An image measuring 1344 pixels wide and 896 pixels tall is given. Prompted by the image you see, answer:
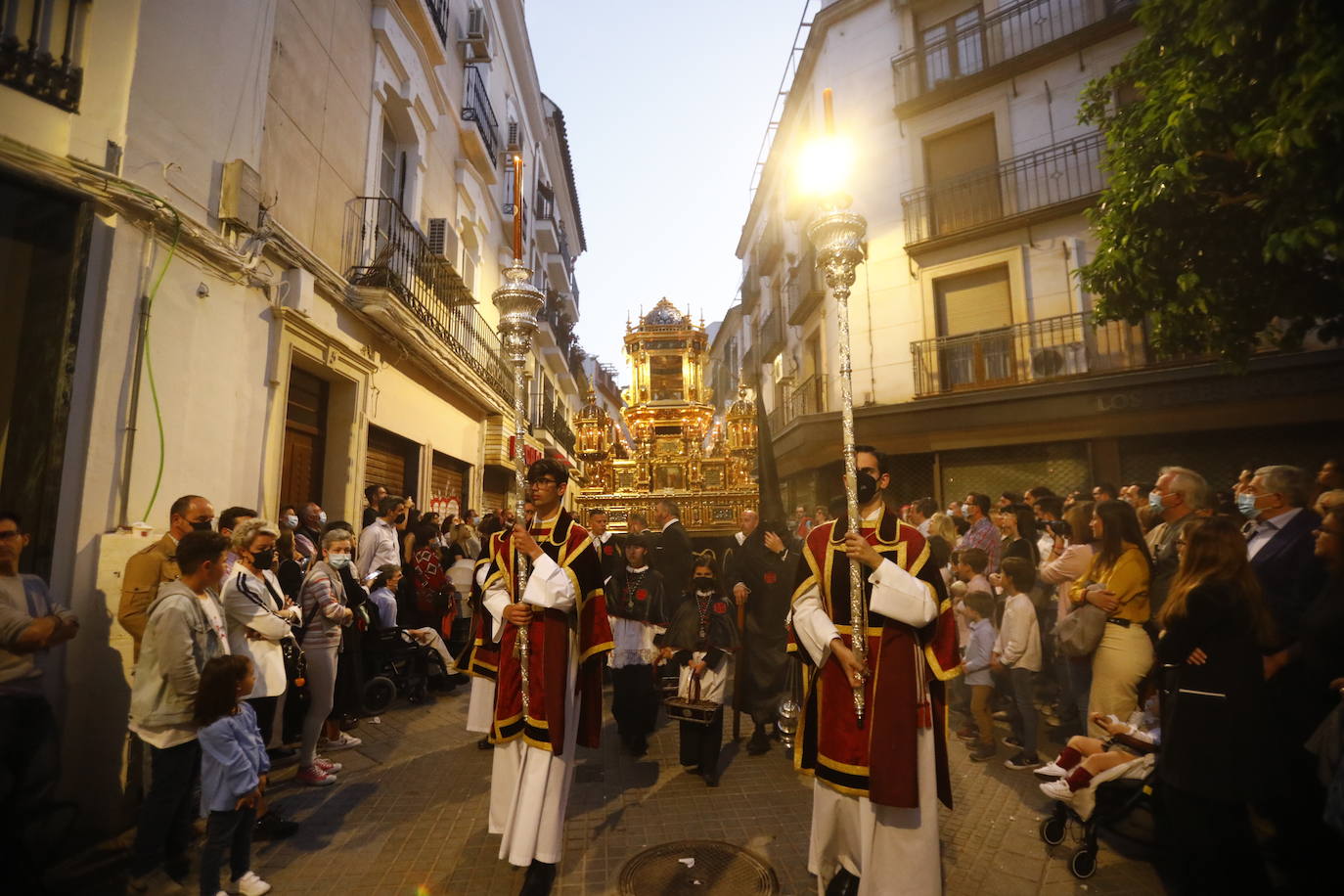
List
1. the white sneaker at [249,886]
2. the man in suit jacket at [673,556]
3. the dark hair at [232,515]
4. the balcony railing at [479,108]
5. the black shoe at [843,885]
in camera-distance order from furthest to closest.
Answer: the balcony railing at [479,108] < the man in suit jacket at [673,556] < the dark hair at [232,515] < the white sneaker at [249,886] < the black shoe at [843,885]

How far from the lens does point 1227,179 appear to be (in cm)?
503

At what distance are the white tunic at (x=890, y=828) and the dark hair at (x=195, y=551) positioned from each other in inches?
120

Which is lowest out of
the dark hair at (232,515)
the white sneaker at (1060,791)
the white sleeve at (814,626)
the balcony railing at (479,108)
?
the white sneaker at (1060,791)

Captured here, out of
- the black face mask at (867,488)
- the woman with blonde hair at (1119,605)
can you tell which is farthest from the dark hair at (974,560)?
the black face mask at (867,488)

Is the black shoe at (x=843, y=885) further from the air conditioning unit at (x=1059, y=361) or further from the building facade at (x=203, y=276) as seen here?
the air conditioning unit at (x=1059, y=361)

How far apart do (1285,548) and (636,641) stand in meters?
4.42

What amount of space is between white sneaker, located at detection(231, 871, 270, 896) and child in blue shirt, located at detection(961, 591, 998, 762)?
462 centimetres

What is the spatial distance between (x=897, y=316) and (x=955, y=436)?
2739mm

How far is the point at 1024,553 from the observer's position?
6.26m

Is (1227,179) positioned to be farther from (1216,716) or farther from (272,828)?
(272,828)

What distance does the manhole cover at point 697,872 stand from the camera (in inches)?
130

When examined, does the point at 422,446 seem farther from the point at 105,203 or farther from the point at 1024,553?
the point at 1024,553

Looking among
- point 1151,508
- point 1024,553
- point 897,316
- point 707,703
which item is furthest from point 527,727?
point 897,316

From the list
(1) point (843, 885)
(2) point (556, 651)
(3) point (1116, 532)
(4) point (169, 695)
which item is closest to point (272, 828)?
(4) point (169, 695)
